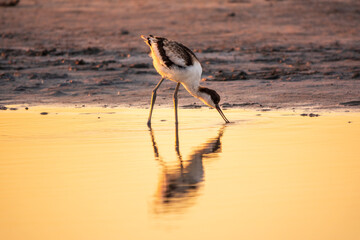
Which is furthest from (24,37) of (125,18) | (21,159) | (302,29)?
(21,159)

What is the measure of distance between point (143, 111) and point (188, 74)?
1.67 metres

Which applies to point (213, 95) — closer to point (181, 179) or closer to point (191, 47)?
point (181, 179)

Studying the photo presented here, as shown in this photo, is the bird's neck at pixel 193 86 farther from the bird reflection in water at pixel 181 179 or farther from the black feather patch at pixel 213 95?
the bird reflection in water at pixel 181 179

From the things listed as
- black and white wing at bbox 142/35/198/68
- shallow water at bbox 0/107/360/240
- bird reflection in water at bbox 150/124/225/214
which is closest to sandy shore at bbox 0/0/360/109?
black and white wing at bbox 142/35/198/68

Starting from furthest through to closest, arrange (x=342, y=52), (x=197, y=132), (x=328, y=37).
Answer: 1. (x=328, y=37)
2. (x=342, y=52)
3. (x=197, y=132)

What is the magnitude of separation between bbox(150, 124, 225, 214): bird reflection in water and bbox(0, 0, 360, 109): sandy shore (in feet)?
13.5

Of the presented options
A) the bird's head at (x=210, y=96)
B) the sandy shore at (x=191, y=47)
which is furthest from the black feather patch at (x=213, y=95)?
the sandy shore at (x=191, y=47)

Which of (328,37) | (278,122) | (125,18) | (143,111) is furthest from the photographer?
(125,18)

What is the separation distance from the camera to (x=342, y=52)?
50.9 ft

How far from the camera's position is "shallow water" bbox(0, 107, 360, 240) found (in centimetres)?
413

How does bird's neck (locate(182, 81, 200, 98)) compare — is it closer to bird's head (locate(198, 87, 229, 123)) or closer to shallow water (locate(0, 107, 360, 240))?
bird's head (locate(198, 87, 229, 123))

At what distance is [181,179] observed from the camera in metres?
5.50

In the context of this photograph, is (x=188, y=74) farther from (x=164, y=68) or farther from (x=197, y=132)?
(x=197, y=132)

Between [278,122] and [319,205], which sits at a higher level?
[319,205]
